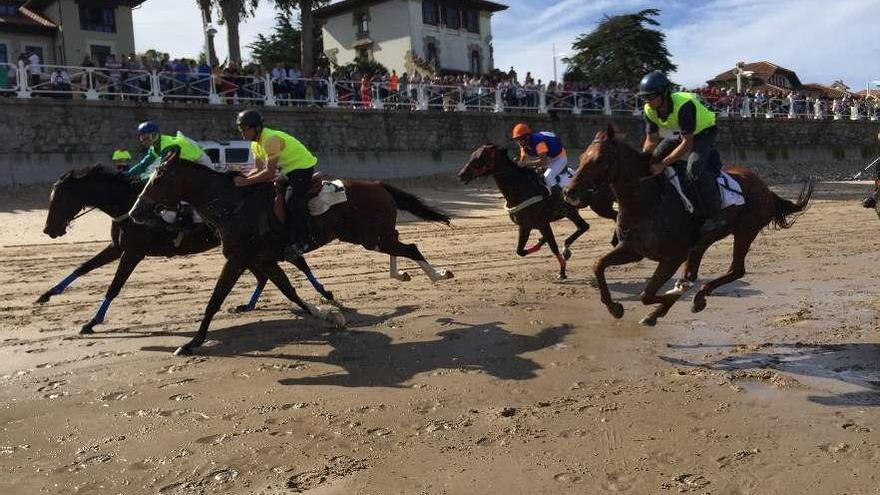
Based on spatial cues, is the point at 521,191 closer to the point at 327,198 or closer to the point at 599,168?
the point at 327,198

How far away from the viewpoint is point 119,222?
8484 millimetres

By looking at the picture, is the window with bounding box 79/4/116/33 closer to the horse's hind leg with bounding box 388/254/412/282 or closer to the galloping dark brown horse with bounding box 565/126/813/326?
the horse's hind leg with bounding box 388/254/412/282

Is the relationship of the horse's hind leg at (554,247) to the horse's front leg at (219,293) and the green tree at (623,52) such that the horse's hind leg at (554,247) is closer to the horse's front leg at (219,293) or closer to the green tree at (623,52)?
the horse's front leg at (219,293)

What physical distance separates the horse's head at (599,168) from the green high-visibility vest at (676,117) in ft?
2.15

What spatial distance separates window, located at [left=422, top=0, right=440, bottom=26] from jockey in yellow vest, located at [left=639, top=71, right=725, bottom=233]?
44609 millimetres

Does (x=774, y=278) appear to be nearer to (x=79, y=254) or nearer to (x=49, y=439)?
(x=49, y=439)

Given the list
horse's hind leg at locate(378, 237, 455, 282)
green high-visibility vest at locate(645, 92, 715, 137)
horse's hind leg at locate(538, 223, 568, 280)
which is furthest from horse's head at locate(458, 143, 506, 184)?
green high-visibility vest at locate(645, 92, 715, 137)

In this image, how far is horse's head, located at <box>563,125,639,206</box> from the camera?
255 inches

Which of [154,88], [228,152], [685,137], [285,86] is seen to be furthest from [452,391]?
[285,86]

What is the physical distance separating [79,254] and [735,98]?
37.1 metres

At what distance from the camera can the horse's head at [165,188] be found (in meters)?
7.21

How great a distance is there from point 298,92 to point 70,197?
17.3 m

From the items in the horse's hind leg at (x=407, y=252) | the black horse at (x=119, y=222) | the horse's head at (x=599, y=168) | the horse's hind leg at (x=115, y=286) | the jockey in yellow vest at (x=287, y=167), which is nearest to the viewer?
the horse's head at (x=599, y=168)

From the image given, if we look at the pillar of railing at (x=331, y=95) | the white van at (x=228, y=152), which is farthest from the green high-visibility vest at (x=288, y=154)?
the pillar of railing at (x=331, y=95)
